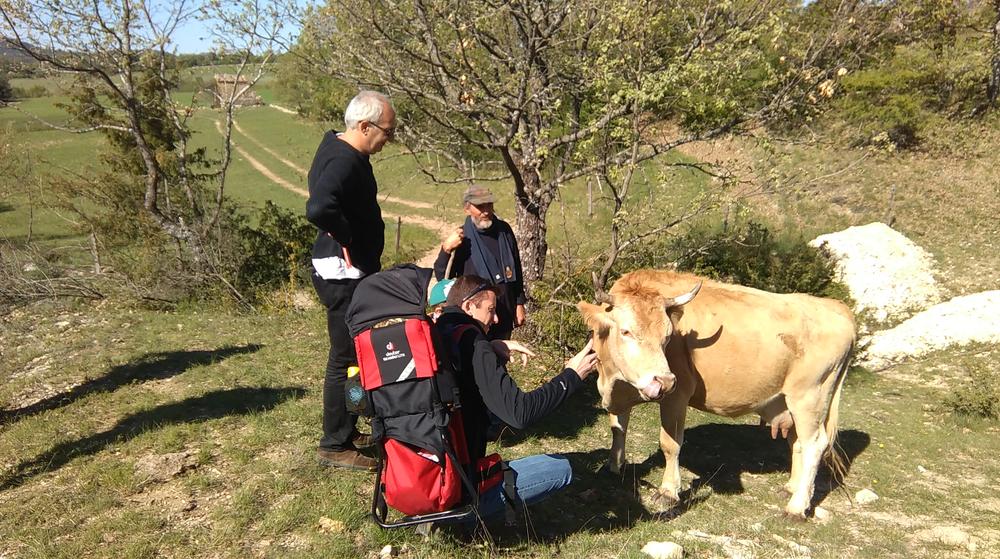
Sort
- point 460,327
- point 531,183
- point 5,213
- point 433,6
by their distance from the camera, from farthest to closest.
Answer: point 5,213
point 531,183
point 433,6
point 460,327

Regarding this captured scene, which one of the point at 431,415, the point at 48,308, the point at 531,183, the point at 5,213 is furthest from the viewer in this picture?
the point at 5,213

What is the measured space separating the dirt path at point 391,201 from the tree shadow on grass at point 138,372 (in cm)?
327

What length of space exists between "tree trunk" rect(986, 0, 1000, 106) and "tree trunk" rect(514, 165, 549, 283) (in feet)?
67.3

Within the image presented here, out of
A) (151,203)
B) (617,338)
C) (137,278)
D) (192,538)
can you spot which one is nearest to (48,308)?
(137,278)

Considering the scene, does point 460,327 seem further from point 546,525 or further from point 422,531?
point 546,525

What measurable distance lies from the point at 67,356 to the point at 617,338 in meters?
6.99

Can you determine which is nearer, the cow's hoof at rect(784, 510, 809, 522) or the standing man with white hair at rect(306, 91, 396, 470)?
the standing man with white hair at rect(306, 91, 396, 470)

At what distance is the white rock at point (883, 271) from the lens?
10656mm

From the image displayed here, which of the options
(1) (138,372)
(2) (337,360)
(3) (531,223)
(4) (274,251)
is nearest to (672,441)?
(2) (337,360)

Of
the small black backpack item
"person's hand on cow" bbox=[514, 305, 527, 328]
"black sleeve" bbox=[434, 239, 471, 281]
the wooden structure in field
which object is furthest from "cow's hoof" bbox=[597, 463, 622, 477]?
the wooden structure in field

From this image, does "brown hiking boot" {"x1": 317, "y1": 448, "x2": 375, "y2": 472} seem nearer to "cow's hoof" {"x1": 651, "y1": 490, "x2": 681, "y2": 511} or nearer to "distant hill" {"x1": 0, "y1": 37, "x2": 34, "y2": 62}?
"cow's hoof" {"x1": 651, "y1": 490, "x2": 681, "y2": 511}

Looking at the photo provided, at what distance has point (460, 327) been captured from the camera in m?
3.06

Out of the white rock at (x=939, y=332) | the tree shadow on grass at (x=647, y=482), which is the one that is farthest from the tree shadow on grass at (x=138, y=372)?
the white rock at (x=939, y=332)

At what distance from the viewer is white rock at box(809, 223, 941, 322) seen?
1066cm
